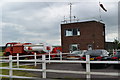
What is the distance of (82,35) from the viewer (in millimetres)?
30172

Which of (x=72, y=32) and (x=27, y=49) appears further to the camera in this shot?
(x=72, y=32)

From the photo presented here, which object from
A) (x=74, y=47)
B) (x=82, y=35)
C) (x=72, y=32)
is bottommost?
(x=74, y=47)

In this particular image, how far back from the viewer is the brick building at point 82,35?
96.5 feet

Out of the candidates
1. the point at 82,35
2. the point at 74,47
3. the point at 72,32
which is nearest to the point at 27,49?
the point at 74,47

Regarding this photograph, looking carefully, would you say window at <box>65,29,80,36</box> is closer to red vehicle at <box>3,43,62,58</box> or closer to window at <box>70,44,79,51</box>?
window at <box>70,44,79,51</box>

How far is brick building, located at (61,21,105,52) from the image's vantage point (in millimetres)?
29422

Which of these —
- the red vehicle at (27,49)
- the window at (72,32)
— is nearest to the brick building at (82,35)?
the window at (72,32)

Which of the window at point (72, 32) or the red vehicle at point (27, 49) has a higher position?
the window at point (72, 32)

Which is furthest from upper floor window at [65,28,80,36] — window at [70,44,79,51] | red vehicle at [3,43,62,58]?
red vehicle at [3,43,62,58]

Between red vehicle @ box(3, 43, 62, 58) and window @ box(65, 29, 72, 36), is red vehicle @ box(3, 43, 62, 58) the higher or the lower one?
the lower one

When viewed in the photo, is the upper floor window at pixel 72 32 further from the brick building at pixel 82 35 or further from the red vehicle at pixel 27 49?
the red vehicle at pixel 27 49

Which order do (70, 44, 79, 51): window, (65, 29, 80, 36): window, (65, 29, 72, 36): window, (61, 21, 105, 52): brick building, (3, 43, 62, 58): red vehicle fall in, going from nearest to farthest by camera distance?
1. (3, 43, 62, 58): red vehicle
2. (61, 21, 105, 52): brick building
3. (70, 44, 79, 51): window
4. (65, 29, 80, 36): window
5. (65, 29, 72, 36): window

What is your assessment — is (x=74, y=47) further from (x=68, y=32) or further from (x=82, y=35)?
(x=68, y=32)

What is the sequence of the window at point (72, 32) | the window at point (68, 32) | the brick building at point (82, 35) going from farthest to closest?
the window at point (68, 32), the window at point (72, 32), the brick building at point (82, 35)
